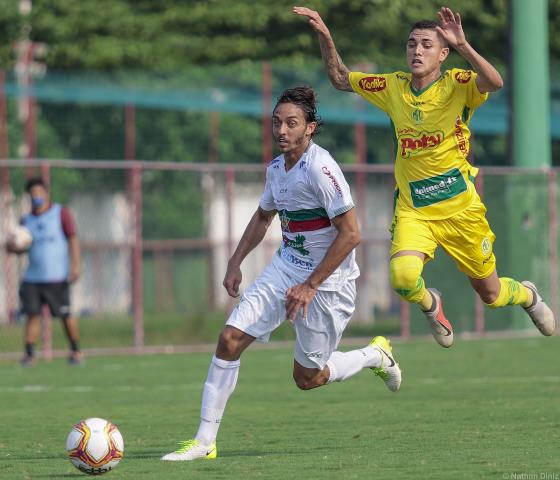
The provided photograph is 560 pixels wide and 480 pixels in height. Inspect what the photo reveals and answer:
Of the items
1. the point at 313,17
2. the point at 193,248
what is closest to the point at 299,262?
the point at 313,17

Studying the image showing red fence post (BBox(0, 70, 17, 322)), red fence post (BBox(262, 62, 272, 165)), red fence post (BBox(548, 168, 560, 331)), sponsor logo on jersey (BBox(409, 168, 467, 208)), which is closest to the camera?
sponsor logo on jersey (BBox(409, 168, 467, 208))

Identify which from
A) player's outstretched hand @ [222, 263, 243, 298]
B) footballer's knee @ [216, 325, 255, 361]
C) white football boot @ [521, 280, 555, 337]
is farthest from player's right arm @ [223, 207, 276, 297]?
white football boot @ [521, 280, 555, 337]

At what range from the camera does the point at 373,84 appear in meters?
10.7

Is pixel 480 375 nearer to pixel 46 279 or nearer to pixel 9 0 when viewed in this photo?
pixel 46 279

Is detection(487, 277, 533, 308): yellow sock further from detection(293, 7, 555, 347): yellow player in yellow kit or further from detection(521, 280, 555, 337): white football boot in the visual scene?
detection(293, 7, 555, 347): yellow player in yellow kit

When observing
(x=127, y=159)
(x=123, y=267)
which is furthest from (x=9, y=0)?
(x=123, y=267)

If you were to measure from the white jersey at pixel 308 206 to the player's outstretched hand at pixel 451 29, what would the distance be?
1.25 m

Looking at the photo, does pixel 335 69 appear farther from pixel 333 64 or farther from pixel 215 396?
pixel 215 396

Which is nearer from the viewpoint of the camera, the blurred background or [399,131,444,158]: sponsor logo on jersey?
[399,131,444,158]: sponsor logo on jersey

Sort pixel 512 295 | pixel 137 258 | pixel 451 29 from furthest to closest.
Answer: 1. pixel 137 258
2. pixel 512 295
3. pixel 451 29

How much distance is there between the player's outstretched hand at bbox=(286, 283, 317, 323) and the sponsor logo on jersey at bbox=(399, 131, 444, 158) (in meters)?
2.08

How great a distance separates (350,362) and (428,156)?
160 centimetres

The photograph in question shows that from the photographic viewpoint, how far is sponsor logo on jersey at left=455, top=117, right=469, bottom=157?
34.2 ft

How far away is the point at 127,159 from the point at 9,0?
12.2 feet
